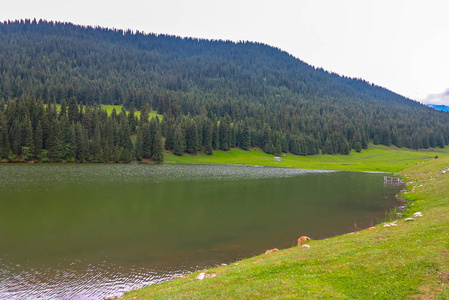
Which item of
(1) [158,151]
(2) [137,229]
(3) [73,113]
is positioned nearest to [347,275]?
(2) [137,229]

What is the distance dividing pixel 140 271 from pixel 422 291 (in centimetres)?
1585

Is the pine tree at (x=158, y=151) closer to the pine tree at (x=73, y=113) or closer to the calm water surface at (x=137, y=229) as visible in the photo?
the pine tree at (x=73, y=113)

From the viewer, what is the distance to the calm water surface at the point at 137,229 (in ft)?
57.5

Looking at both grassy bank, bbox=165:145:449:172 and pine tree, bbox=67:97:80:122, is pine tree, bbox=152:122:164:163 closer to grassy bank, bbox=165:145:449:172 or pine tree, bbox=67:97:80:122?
grassy bank, bbox=165:145:449:172

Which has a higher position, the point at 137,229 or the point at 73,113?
the point at 73,113

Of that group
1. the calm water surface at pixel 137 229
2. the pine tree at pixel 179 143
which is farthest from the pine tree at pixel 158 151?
the calm water surface at pixel 137 229

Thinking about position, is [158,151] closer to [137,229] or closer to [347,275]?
[137,229]

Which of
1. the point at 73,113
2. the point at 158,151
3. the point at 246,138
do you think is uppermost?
the point at 73,113

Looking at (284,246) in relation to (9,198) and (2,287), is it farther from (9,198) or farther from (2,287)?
(9,198)

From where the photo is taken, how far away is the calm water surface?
1752 cm

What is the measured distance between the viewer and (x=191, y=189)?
5284 centimetres

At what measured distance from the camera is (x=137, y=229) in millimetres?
27016

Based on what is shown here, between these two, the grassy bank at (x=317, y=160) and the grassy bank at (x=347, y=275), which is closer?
the grassy bank at (x=347, y=275)

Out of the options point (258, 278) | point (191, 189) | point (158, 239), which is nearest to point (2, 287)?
point (158, 239)
